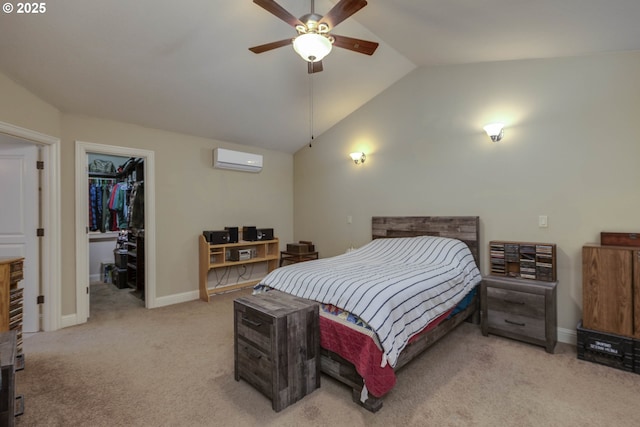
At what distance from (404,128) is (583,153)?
1875mm

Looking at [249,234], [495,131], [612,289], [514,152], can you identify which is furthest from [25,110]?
[612,289]

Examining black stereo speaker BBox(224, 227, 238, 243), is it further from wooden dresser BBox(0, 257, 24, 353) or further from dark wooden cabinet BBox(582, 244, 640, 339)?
dark wooden cabinet BBox(582, 244, 640, 339)

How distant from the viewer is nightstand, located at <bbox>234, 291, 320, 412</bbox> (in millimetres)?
1821

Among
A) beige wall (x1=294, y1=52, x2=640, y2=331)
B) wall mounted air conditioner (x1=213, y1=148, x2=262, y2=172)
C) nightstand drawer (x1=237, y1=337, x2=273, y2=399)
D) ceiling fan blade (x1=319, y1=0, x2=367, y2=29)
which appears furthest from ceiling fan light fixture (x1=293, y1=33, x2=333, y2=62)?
wall mounted air conditioner (x1=213, y1=148, x2=262, y2=172)

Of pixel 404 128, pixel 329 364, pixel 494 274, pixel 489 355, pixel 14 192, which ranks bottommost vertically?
pixel 489 355

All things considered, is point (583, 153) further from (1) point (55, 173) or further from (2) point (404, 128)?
(1) point (55, 173)

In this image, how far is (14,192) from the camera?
3068 mm

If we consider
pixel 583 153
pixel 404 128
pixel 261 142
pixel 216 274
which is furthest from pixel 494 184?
pixel 216 274

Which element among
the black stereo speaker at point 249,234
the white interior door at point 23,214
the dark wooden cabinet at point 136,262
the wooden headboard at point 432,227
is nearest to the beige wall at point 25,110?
the white interior door at point 23,214

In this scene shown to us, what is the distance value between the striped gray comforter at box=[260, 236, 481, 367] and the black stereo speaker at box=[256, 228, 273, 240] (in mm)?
1806

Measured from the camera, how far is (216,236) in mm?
4215

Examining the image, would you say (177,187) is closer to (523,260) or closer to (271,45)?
(271,45)

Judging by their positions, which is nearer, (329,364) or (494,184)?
(329,364)

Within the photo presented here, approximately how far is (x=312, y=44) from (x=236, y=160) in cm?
282
